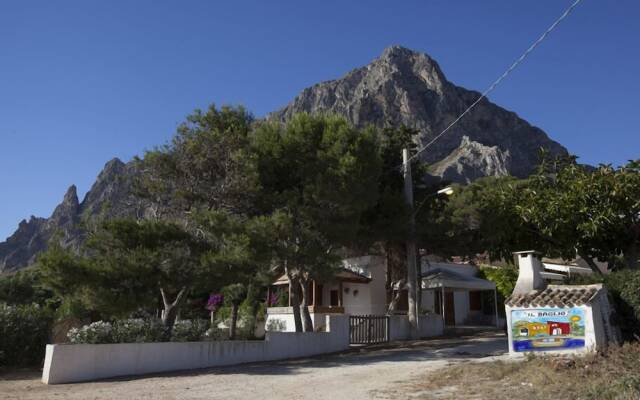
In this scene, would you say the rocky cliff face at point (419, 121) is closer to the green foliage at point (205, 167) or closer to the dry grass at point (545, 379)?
the green foliage at point (205, 167)

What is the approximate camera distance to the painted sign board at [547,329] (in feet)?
40.4

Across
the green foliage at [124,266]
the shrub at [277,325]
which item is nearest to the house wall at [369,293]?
the shrub at [277,325]

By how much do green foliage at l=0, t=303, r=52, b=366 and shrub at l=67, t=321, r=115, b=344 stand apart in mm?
2414

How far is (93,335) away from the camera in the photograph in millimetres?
13477

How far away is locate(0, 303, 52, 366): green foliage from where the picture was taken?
14.6 metres

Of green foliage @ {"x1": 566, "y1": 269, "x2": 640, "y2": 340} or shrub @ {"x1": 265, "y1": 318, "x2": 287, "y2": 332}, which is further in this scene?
shrub @ {"x1": 265, "y1": 318, "x2": 287, "y2": 332}

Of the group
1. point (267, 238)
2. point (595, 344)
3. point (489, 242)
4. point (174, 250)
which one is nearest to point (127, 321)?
point (174, 250)

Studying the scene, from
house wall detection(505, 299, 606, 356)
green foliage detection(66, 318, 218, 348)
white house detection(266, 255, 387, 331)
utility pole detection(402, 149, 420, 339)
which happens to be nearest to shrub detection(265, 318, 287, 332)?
white house detection(266, 255, 387, 331)

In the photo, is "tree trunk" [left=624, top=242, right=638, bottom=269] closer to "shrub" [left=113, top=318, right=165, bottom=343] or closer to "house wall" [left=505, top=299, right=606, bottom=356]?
"house wall" [left=505, top=299, right=606, bottom=356]

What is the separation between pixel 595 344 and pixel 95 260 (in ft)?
40.4

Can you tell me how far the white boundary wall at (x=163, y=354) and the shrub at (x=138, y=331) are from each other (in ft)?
1.62

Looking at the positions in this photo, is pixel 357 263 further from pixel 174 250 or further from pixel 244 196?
pixel 174 250

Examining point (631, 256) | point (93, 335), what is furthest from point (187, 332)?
point (631, 256)

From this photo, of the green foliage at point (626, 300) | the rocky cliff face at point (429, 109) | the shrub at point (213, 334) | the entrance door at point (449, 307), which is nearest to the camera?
the green foliage at point (626, 300)
